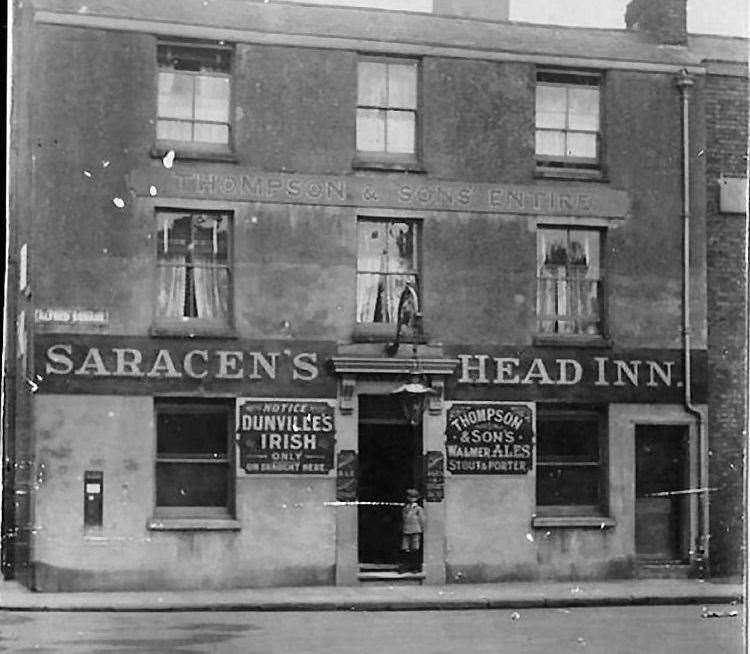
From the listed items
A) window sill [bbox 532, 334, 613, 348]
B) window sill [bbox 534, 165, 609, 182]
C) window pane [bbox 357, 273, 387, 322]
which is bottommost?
window sill [bbox 532, 334, 613, 348]

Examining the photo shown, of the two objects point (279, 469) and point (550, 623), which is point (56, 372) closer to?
point (279, 469)

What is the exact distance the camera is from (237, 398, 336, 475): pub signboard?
24.7ft

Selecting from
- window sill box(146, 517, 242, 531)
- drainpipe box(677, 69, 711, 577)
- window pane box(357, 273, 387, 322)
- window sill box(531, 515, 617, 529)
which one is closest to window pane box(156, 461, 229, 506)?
window sill box(146, 517, 242, 531)

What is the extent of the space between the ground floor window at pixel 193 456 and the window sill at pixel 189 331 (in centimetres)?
42

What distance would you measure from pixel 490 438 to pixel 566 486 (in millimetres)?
625

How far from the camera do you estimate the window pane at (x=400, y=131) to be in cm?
775

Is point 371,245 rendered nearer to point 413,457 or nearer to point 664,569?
point 413,457

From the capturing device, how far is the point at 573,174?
7.94 metres

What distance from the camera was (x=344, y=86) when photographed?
7672mm

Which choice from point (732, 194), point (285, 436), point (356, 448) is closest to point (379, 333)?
point (356, 448)

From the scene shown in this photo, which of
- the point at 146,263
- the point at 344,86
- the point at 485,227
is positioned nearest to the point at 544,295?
Answer: the point at 485,227

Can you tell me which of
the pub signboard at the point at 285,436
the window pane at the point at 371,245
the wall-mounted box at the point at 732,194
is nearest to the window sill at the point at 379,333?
the window pane at the point at 371,245

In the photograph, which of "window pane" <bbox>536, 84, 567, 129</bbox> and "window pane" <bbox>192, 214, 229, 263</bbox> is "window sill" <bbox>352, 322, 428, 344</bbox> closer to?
"window pane" <bbox>192, 214, 229, 263</bbox>

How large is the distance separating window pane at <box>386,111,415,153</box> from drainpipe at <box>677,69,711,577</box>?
1882mm
